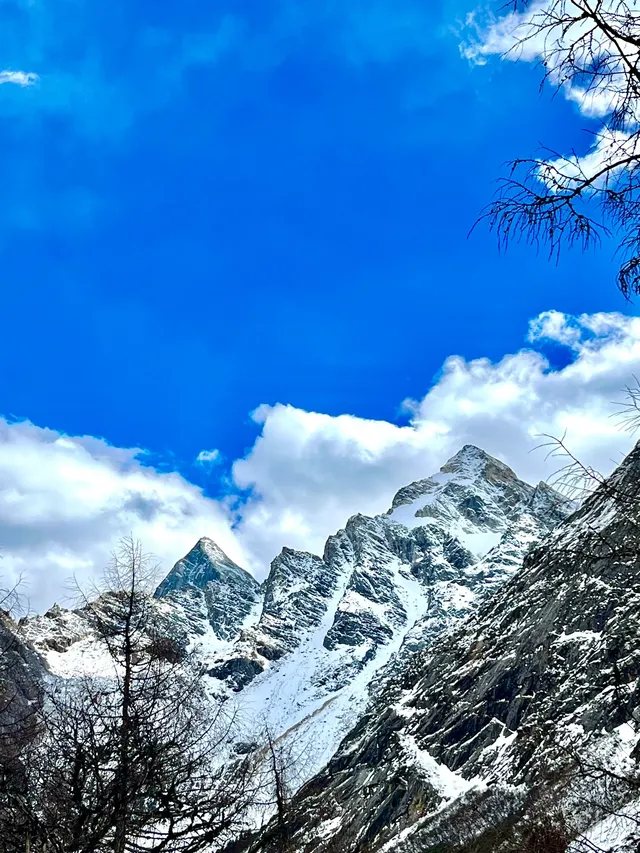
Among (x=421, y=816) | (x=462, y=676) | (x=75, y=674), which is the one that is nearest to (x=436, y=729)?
(x=462, y=676)

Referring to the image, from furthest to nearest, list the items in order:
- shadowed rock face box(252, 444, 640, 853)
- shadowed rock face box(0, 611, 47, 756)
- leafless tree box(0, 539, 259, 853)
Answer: shadowed rock face box(252, 444, 640, 853) → shadowed rock face box(0, 611, 47, 756) → leafless tree box(0, 539, 259, 853)

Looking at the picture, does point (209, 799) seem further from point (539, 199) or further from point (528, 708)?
point (528, 708)

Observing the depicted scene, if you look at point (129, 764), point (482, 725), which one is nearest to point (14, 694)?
point (129, 764)

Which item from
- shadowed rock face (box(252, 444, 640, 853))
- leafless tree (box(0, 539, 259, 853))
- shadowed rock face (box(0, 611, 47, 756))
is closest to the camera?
leafless tree (box(0, 539, 259, 853))

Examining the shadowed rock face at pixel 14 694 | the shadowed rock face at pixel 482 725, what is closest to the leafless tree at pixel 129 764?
the shadowed rock face at pixel 14 694

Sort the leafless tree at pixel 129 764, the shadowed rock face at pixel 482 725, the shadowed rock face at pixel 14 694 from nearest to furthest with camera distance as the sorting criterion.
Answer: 1. the leafless tree at pixel 129 764
2. the shadowed rock face at pixel 14 694
3. the shadowed rock face at pixel 482 725

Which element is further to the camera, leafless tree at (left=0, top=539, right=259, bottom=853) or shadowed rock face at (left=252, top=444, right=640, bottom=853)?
shadowed rock face at (left=252, top=444, right=640, bottom=853)

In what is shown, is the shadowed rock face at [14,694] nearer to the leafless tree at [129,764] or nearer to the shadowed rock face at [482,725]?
the leafless tree at [129,764]

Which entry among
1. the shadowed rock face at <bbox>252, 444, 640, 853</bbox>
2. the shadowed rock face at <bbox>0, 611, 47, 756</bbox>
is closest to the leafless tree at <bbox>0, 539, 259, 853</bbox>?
the shadowed rock face at <bbox>0, 611, 47, 756</bbox>

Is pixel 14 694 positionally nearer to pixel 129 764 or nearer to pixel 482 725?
pixel 129 764

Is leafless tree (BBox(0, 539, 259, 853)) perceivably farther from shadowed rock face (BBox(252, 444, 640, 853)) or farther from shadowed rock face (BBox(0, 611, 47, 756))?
shadowed rock face (BBox(252, 444, 640, 853))

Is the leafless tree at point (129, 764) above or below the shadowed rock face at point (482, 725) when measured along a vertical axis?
above

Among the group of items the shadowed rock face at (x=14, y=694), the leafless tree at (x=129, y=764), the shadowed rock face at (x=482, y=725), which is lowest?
the shadowed rock face at (x=482, y=725)

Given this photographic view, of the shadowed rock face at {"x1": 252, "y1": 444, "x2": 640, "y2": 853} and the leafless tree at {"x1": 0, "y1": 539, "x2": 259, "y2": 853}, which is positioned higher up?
the leafless tree at {"x1": 0, "y1": 539, "x2": 259, "y2": 853}
